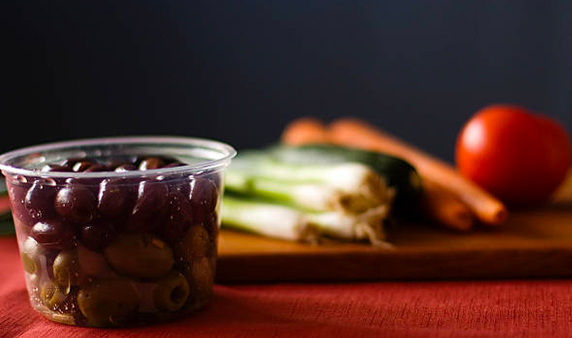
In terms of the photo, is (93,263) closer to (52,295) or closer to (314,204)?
(52,295)

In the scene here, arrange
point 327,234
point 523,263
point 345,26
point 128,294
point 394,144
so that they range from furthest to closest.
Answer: point 345,26 → point 394,144 → point 327,234 → point 523,263 → point 128,294

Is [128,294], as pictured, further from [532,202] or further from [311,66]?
[311,66]

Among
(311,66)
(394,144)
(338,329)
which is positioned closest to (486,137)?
(394,144)

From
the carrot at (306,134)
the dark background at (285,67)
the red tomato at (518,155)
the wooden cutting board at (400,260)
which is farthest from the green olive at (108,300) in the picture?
the dark background at (285,67)

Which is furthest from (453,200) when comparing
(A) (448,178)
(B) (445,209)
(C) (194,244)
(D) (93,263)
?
(D) (93,263)

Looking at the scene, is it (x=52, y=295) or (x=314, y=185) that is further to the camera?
(x=314, y=185)

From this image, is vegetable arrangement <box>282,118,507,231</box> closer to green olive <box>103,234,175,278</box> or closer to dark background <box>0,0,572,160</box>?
green olive <box>103,234,175,278</box>
